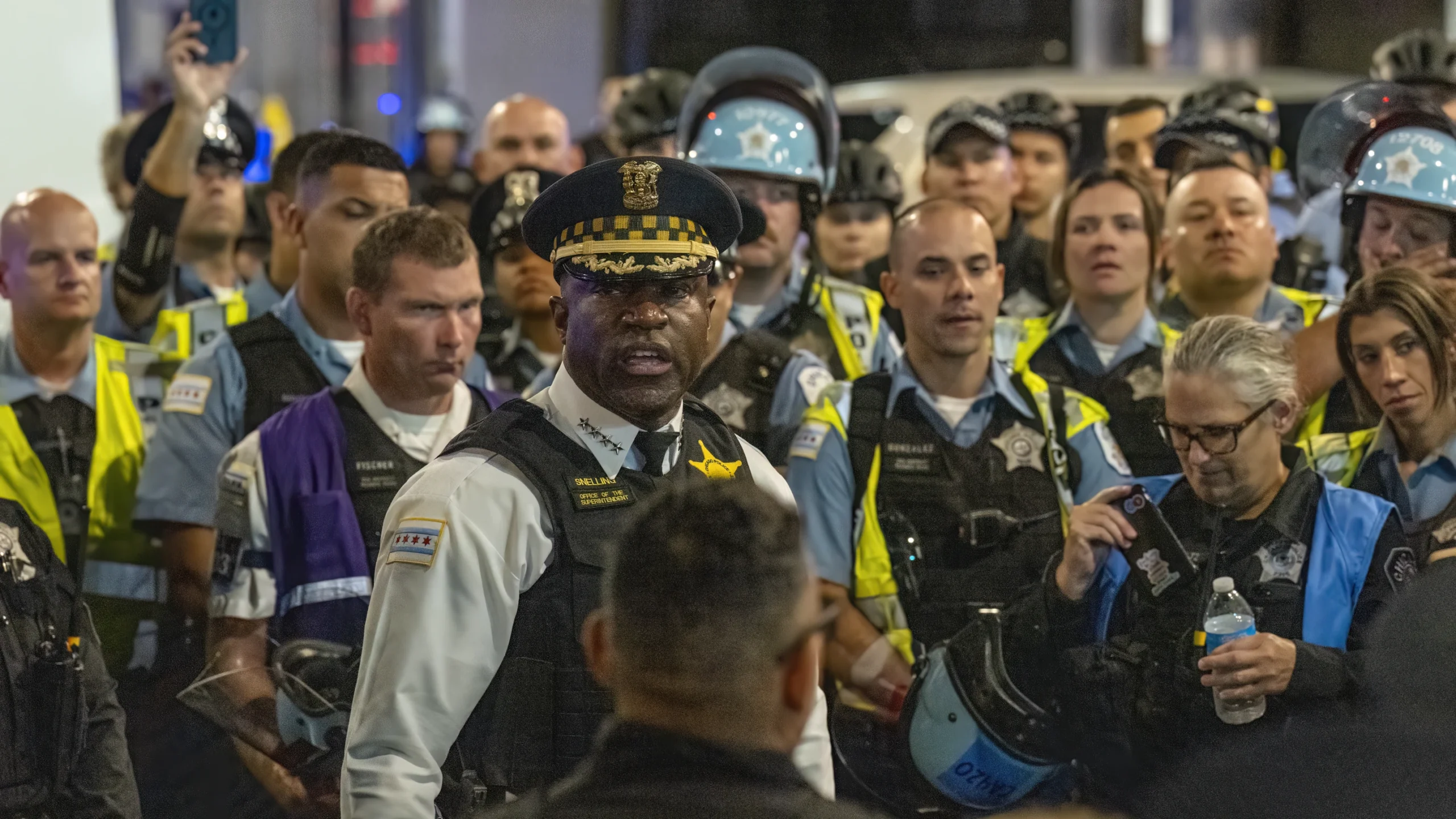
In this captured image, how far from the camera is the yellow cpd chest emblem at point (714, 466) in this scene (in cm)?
315

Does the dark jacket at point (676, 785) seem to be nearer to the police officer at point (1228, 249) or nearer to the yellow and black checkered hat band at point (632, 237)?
the yellow and black checkered hat band at point (632, 237)

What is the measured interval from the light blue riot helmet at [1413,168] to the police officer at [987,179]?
162 centimetres

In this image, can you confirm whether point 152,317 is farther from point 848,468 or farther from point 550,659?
point 550,659

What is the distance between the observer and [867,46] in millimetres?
14797

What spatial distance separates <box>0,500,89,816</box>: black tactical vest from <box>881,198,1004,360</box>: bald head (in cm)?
223

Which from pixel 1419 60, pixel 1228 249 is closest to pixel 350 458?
pixel 1228 249

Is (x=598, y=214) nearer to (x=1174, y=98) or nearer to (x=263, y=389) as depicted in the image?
(x=263, y=389)

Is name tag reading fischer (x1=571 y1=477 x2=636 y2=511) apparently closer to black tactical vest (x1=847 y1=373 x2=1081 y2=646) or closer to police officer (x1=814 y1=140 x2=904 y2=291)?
black tactical vest (x1=847 y1=373 x2=1081 y2=646)

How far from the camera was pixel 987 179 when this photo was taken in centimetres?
693

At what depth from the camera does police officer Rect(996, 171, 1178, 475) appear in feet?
17.4

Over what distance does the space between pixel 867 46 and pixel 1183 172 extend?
29.9 feet

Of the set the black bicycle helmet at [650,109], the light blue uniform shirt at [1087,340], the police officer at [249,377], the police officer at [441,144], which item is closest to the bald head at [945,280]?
the light blue uniform shirt at [1087,340]

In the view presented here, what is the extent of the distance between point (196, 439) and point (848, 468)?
1690 millimetres

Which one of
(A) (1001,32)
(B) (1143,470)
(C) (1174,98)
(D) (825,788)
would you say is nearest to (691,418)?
(D) (825,788)
